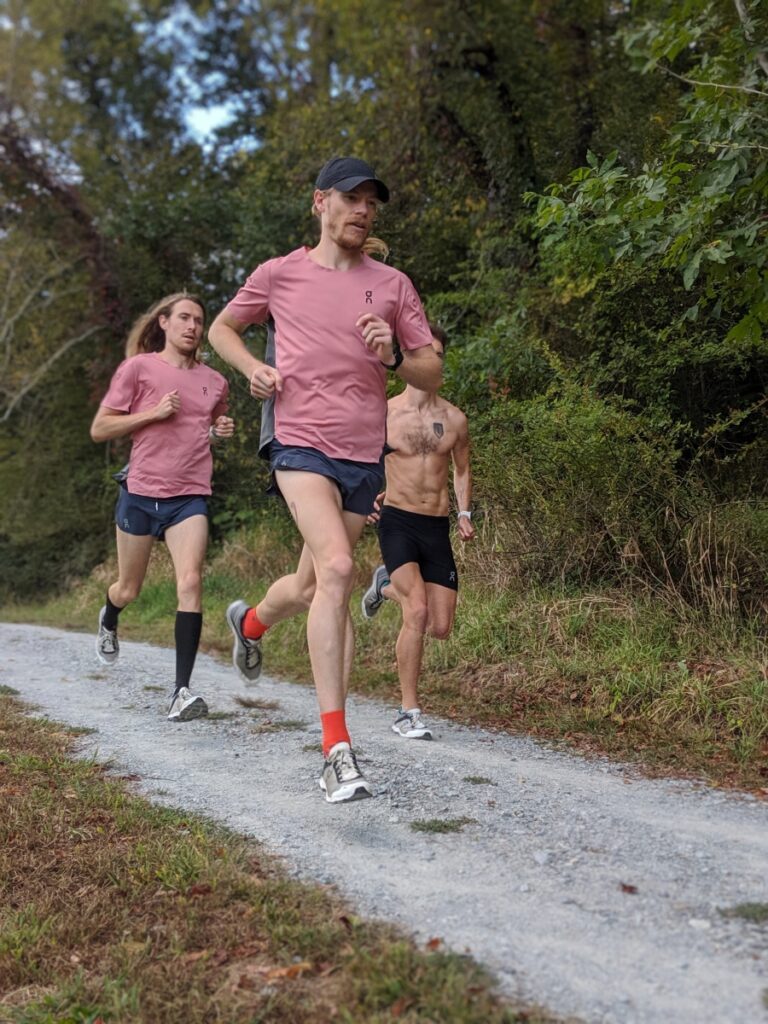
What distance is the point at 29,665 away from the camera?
859 centimetres

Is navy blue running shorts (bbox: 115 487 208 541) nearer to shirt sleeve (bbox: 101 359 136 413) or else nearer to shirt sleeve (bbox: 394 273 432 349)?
shirt sleeve (bbox: 101 359 136 413)

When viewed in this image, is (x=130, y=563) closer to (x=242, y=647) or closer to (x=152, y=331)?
(x=242, y=647)

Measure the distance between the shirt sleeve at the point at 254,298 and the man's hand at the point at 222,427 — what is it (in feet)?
6.49

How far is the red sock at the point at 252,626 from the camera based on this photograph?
18.3 ft

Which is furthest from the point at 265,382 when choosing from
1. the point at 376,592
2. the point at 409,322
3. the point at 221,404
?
the point at 376,592

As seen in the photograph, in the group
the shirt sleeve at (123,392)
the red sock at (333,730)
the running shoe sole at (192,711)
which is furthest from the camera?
the shirt sleeve at (123,392)

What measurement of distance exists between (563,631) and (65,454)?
14.8m

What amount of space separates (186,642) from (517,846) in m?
3.04

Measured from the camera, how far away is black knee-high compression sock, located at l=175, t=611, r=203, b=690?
605 cm

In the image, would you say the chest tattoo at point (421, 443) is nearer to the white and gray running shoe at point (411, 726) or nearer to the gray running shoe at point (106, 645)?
the white and gray running shoe at point (411, 726)

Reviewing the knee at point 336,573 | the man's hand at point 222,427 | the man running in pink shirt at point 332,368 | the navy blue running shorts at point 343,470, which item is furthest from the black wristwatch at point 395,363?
the man's hand at point 222,427

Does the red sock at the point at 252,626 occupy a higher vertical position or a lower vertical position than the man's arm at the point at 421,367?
lower

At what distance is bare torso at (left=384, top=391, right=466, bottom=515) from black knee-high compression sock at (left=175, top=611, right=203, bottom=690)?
54.1 inches

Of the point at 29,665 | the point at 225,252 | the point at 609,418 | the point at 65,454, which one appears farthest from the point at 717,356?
the point at 65,454
